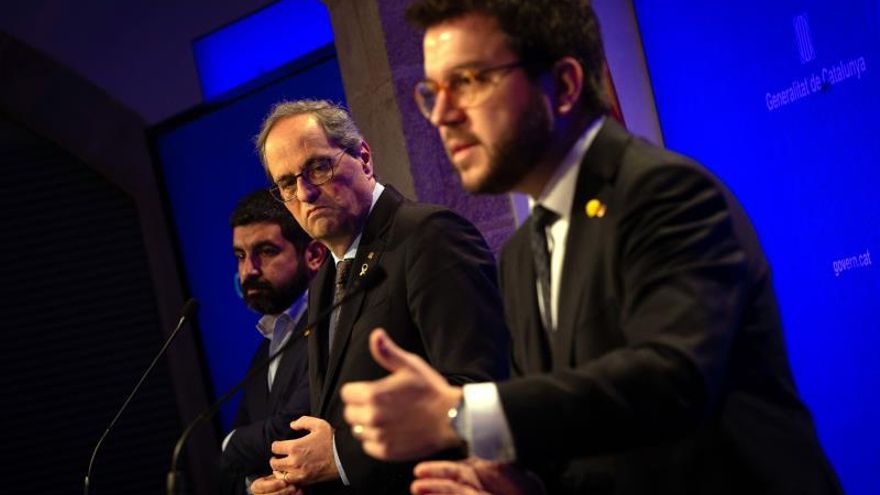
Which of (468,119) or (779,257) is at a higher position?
(468,119)

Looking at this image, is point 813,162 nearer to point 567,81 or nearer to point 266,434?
point 567,81

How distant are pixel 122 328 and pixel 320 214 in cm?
398

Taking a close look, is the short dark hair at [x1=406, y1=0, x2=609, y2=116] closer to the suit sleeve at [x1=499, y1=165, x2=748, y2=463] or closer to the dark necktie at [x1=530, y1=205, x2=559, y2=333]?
the dark necktie at [x1=530, y1=205, x2=559, y2=333]

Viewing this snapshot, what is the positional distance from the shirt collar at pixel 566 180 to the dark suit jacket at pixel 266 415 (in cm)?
166

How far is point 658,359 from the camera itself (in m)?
1.68

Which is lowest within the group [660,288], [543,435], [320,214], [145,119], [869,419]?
[869,419]

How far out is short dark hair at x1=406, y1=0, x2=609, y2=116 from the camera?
81.0 inches

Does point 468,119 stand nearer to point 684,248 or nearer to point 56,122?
point 684,248

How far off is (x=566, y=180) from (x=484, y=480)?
1.82ft

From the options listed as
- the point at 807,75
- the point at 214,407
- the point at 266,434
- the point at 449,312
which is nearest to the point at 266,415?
the point at 266,434

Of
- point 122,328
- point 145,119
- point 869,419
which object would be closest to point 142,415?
point 122,328

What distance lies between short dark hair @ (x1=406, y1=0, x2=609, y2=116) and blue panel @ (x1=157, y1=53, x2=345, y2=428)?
3886mm

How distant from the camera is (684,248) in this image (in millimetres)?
1760

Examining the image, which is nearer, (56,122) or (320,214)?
(320,214)
